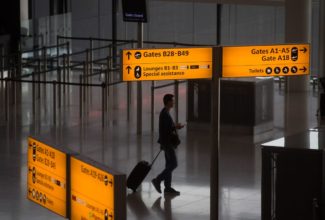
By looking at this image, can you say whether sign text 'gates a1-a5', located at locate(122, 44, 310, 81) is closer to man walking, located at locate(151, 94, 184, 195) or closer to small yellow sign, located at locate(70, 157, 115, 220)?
small yellow sign, located at locate(70, 157, 115, 220)

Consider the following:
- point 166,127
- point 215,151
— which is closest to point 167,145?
point 166,127

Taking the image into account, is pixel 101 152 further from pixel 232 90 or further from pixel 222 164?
pixel 232 90

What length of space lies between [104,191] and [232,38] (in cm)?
2490

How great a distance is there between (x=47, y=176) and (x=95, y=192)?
1.18 meters

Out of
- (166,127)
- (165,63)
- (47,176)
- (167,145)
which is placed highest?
(165,63)

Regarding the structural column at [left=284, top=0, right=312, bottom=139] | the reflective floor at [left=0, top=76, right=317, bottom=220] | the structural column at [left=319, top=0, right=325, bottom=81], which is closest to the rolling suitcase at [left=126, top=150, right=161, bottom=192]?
the reflective floor at [left=0, top=76, right=317, bottom=220]

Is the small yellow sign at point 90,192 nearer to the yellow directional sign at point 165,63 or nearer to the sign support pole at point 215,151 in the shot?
the yellow directional sign at point 165,63

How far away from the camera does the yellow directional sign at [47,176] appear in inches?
297

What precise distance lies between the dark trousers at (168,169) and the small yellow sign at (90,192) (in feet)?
18.1

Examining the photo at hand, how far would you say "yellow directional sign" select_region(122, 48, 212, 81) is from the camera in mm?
8664

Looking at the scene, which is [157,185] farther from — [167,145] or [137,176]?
[167,145]

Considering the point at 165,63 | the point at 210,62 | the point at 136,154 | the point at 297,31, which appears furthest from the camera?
the point at 297,31

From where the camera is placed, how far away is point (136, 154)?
52.2ft

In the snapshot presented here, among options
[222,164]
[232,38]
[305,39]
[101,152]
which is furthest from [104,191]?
[232,38]
